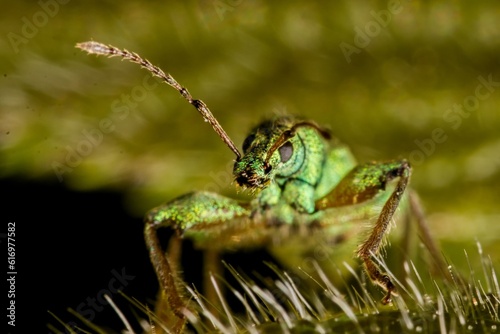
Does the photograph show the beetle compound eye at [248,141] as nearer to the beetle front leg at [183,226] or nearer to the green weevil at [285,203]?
the green weevil at [285,203]

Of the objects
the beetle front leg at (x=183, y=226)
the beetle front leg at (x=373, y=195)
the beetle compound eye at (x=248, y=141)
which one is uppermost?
the beetle compound eye at (x=248, y=141)

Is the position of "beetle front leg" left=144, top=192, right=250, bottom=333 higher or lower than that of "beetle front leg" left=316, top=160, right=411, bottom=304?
higher

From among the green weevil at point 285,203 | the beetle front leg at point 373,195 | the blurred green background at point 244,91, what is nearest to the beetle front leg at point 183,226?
the green weevil at point 285,203

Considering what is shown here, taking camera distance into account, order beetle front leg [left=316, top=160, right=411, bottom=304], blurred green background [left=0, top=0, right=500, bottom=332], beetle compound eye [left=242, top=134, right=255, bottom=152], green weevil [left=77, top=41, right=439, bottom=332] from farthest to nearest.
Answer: blurred green background [left=0, top=0, right=500, bottom=332]
beetle compound eye [left=242, top=134, right=255, bottom=152]
green weevil [left=77, top=41, right=439, bottom=332]
beetle front leg [left=316, top=160, right=411, bottom=304]

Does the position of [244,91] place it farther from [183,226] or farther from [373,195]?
[373,195]

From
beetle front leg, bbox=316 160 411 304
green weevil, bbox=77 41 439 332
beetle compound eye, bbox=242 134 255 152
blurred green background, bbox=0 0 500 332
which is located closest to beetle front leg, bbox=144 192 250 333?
green weevil, bbox=77 41 439 332

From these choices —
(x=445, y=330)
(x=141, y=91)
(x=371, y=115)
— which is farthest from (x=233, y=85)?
(x=445, y=330)

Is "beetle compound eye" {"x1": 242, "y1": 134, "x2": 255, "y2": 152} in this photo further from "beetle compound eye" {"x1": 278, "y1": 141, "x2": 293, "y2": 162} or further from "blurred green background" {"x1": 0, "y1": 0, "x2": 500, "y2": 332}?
"blurred green background" {"x1": 0, "y1": 0, "x2": 500, "y2": 332}
